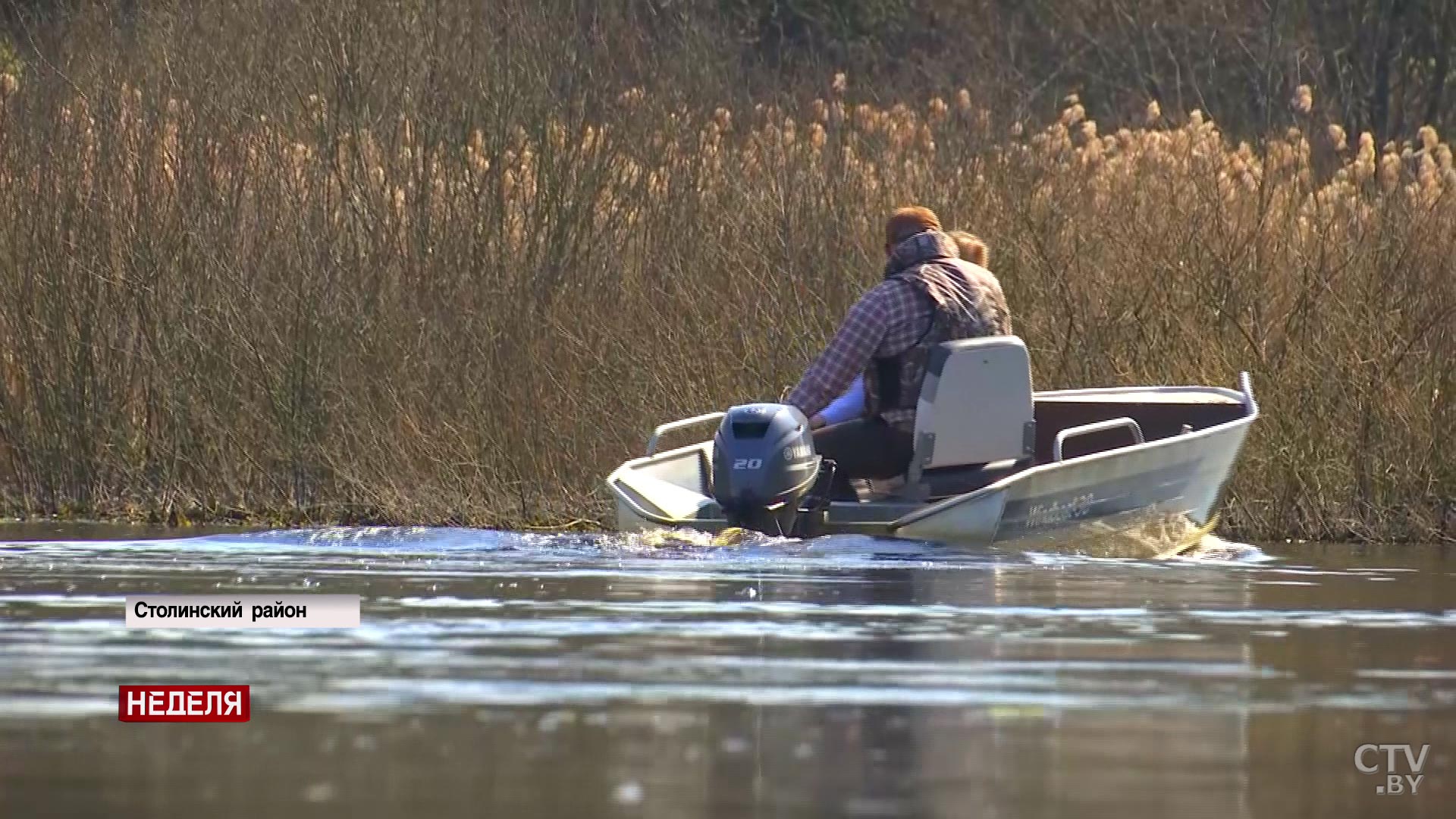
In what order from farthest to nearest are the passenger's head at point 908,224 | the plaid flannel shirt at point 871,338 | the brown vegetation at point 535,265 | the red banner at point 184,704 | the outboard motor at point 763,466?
the brown vegetation at point 535,265 < the passenger's head at point 908,224 < the plaid flannel shirt at point 871,338 < the outboard motor at point 763,466 < the red banner at point 184,704

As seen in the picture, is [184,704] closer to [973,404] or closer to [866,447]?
[973,404]

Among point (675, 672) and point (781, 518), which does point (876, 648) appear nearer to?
point (675, 672)

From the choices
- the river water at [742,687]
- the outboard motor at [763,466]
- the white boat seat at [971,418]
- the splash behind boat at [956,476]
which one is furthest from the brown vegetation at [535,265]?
the river water at [742,687]

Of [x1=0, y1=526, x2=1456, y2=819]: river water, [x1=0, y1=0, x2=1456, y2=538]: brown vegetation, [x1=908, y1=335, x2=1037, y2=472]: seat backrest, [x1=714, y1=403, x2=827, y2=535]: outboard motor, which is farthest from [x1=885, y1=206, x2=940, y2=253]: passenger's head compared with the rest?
[x1=0, y1=0, x2=1456, y2=538]: brown vegetation

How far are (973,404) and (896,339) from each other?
0.53 metres

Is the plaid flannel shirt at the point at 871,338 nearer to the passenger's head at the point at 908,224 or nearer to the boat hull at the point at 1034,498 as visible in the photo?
the passenger's head at the point at 908,224

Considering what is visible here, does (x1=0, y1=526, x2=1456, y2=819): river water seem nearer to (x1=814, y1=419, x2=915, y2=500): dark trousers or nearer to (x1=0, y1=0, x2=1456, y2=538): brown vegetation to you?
(x1=814, y1=419, x2=915, y2=500): dark trousers

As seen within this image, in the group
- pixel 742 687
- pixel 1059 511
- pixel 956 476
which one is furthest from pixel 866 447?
pixel 742 687

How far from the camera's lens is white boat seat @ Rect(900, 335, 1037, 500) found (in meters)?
12.8

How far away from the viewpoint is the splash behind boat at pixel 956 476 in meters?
12.3

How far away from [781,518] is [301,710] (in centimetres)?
525

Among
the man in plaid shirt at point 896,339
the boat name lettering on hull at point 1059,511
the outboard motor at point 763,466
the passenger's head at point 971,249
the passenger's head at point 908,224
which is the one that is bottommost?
the boat name lettering on hull at point 1059,511

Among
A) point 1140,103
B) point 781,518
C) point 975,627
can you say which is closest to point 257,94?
point 781,518

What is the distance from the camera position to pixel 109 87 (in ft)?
56.3
